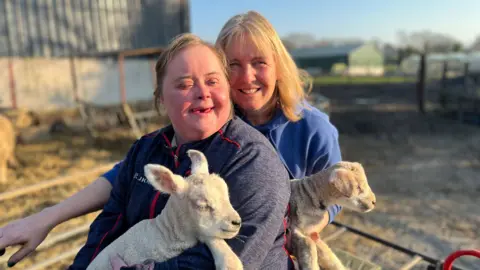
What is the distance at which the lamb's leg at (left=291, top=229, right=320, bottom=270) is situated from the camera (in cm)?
214

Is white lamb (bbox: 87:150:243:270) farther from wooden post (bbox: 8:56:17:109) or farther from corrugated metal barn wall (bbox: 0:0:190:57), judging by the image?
wooden post (bbox: 8:56:17:109)

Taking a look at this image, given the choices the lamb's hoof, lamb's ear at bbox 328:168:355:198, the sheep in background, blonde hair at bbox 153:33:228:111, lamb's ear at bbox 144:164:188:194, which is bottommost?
the sheep in background

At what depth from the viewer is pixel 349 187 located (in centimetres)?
213

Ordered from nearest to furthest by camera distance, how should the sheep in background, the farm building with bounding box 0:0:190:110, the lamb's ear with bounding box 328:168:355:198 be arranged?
the lamb's ear with bounding box 328:168:355:198 < the sheep in background < the farm building with bounding box 0:0:190:110

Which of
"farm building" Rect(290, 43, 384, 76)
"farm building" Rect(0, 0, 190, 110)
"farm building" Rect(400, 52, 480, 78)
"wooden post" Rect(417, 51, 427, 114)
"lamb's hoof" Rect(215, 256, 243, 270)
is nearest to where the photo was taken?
"lamb's hoof" Rect(215, 256, 243, 270)

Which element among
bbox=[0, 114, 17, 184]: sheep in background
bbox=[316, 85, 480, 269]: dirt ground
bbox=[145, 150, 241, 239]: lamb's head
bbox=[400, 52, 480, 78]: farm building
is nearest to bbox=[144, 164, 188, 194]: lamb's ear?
bbox=[145, 150, 241, 239]: lamb's head

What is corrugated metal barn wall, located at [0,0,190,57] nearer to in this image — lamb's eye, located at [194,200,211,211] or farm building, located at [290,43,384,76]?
lamb's eye, located at [194,200,211,211]

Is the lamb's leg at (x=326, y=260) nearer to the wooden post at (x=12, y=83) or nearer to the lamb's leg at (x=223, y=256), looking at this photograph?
the lamb's leg at (x=223, y=256)

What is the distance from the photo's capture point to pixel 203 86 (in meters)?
1.94

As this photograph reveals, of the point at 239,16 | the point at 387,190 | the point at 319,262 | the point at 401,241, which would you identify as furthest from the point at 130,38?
the point at 319,262

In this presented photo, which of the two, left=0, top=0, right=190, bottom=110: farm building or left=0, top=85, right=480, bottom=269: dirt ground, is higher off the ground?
left=0, top=0, right=190, bottom=110: farm building

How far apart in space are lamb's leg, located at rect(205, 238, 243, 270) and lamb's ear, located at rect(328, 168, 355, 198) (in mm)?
718

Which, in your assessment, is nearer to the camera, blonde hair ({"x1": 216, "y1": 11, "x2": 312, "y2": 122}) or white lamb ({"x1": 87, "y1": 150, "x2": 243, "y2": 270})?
white lamb ({"x1": 87, "y1": 150, "x2": 243, "y2": 270})

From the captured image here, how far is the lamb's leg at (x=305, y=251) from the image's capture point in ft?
7.01
